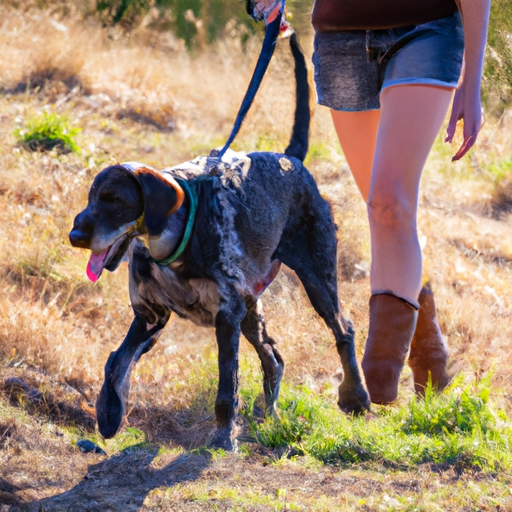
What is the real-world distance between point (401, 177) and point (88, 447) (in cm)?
192

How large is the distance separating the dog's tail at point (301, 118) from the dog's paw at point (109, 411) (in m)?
1.63

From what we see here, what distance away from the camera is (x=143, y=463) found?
3.23 m

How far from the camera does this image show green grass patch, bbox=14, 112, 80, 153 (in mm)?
7352

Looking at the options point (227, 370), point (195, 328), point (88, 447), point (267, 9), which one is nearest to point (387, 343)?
point (227, 370)

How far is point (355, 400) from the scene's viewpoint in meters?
4.00

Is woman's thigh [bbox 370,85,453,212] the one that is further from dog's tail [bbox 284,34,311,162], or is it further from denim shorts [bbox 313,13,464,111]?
dog's tail [bbox 284,34,311,162]

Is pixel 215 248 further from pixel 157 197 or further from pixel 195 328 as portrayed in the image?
pixel 195 328

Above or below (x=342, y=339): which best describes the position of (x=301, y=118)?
above

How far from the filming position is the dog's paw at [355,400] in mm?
4004

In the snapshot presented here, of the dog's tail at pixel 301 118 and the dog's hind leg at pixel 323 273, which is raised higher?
the dog's tail at pixel 301 118

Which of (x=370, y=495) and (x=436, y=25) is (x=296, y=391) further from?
(x=436, y=25)

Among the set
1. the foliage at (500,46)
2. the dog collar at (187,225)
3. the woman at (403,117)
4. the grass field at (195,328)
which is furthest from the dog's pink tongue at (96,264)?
the foliage at (500,46)

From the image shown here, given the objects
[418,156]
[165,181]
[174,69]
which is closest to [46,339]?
[165,181]

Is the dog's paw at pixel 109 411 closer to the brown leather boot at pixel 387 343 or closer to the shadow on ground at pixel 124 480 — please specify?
the shadow on ground at pixel 124 480
